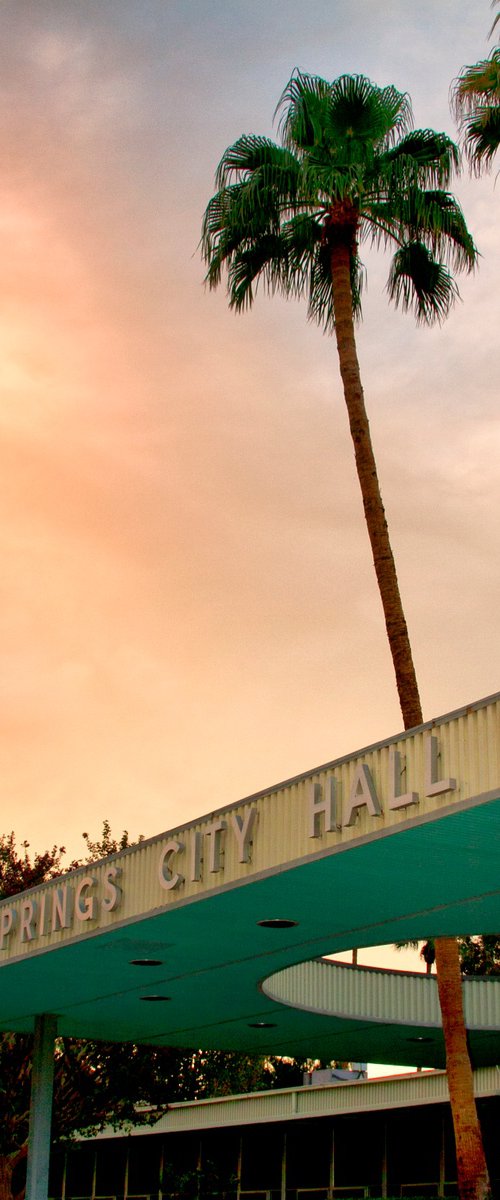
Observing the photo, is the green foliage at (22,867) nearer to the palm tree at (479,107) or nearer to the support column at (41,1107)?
the support column at (41,1107)

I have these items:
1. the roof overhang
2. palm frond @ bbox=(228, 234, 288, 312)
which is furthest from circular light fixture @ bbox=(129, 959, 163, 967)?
palm frond @ bbox=(228, 234, 288, 312)

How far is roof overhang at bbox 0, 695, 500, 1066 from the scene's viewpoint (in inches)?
496

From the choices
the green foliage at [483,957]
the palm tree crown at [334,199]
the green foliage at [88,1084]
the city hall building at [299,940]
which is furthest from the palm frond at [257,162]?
the green foliage at [483,957]

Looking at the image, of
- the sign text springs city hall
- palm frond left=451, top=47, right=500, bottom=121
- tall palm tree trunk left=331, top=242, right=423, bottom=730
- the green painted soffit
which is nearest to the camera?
the sign text springs city hall

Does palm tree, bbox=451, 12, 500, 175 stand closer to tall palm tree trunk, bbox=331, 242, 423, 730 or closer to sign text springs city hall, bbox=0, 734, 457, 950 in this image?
tall palm tree trunk, bbox=331, 242, 423, 730

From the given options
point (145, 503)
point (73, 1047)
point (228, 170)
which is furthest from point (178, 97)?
point (73, 1047)

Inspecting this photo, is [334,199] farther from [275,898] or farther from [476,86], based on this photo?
[275,898]

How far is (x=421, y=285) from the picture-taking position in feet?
76.2

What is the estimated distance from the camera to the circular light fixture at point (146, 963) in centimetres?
2054

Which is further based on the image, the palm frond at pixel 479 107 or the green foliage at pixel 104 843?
the green foliage at pixel 104 843

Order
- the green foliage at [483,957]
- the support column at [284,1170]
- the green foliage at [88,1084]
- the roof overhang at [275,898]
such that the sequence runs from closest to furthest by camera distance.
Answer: the roof overhang at [275,898], the green foliage at [88,1084], the support column at [284,1170], the green foliage at [483,957]

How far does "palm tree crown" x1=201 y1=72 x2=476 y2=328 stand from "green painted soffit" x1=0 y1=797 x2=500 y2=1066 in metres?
10.4

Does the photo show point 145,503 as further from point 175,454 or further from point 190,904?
point 190,904

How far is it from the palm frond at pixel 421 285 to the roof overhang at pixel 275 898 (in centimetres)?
1056
